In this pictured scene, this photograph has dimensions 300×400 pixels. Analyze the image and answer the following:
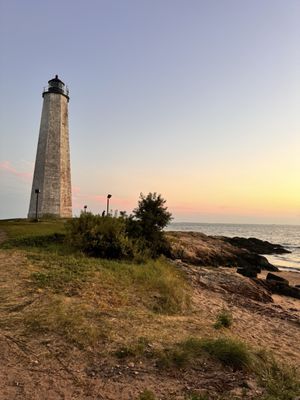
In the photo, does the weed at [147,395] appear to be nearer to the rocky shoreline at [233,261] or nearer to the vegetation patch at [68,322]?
the vegetation patch at [68,322]

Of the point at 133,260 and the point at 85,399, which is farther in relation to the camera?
the point at 133,260

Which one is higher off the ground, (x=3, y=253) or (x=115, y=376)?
(x=3, y=253)

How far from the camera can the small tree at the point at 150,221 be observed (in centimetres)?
1672

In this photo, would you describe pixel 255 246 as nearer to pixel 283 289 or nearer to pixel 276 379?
pixel 283 289

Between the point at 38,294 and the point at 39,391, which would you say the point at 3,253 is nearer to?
the point at 38,294

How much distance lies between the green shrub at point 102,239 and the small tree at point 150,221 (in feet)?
6.61

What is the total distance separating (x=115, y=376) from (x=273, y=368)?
2.56 metres

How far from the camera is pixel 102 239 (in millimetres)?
13953

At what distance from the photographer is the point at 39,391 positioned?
412 centimetres

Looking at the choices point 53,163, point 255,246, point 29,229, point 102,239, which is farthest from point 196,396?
point 255,246

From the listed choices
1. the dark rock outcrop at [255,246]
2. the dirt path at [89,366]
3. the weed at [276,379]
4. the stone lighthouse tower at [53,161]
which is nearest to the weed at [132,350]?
the dirt path at [89,366]

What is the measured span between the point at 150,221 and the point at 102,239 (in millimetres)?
3610

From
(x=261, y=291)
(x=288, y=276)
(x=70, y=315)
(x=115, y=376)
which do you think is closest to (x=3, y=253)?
(x=70, y=315)

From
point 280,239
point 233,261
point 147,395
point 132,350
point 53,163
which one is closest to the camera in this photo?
point 147,395
